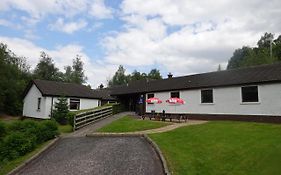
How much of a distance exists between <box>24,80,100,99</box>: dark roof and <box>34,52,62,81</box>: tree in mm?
31285

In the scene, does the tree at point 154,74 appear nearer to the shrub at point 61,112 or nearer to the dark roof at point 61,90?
the dark roof at point 61,90

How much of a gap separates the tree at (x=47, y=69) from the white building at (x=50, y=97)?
30543 millimetres

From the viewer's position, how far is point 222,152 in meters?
9.80

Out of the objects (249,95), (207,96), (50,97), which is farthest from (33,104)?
(249,95)

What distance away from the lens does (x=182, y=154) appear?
32.5 feet

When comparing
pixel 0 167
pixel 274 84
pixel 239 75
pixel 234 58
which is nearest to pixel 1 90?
pixel 0 167

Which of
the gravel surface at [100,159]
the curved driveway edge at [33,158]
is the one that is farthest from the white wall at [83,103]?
the gravel surface at [100,159]

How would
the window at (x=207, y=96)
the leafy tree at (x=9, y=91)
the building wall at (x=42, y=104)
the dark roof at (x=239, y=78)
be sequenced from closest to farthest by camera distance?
the dark roof at (x=239, y=78) < the window at (x=207, y=96) < the building wall at (x=42, y=104) < the leafy tree at (x=9, y=91)

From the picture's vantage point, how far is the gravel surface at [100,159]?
29.1 ft

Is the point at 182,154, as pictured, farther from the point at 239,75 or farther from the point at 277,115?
the point at 239,75

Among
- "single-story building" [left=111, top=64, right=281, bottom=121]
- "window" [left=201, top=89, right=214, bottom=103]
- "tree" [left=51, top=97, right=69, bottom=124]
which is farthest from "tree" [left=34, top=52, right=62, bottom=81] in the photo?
"window" [left=201, top=89, right=214, bottom=103]

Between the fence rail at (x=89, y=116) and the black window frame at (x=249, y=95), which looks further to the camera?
the fence rail at (x=89, y=116)

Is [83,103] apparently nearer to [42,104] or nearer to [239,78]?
[42,104]

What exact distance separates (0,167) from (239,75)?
18970 millimetres
